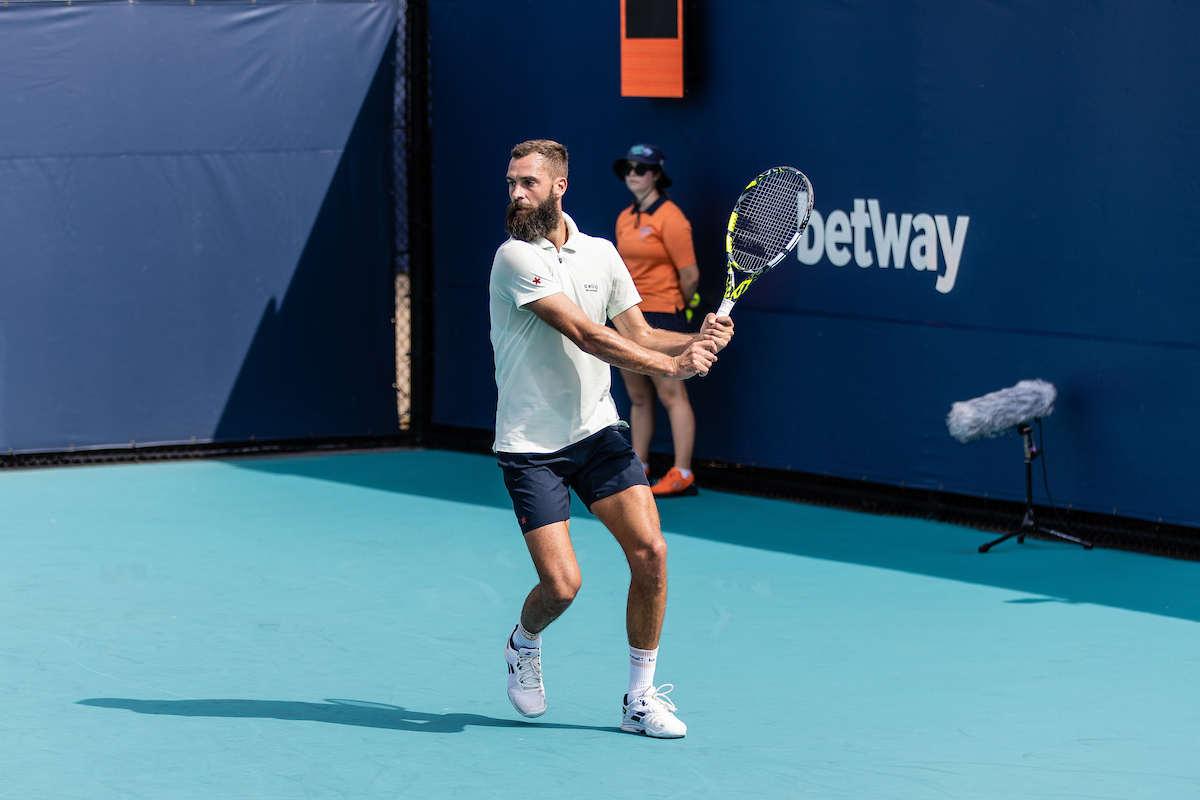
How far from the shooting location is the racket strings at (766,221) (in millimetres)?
7000

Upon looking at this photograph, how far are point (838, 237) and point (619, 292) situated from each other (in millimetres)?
3810

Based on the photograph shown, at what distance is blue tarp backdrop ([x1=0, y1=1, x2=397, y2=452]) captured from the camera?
32.9 feet

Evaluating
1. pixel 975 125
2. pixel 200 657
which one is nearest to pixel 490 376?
pixel 975 125

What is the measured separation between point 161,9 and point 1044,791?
309 inches

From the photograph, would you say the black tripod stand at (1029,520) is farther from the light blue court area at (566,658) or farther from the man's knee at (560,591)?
the man's knee at (560,591)

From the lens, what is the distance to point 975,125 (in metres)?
8.27

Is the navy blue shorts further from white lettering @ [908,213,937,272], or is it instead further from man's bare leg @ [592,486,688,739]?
white lettering @ [908,213,937,272]

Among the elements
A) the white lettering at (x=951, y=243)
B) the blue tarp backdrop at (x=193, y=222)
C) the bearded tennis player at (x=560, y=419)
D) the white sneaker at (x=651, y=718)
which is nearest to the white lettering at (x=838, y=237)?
the white lettering at (x=951, y=243)

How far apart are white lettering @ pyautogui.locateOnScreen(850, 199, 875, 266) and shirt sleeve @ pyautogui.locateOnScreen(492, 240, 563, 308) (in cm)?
405

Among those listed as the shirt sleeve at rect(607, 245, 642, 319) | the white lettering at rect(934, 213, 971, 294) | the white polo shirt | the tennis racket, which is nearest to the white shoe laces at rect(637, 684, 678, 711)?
the white polo shirt

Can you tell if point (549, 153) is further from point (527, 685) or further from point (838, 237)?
point (838, 237)

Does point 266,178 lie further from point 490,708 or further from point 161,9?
point 490,708

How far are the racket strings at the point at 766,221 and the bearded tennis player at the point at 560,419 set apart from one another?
157 centimetres

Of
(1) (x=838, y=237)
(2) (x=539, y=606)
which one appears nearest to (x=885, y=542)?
(1) (x=838, y=237)
